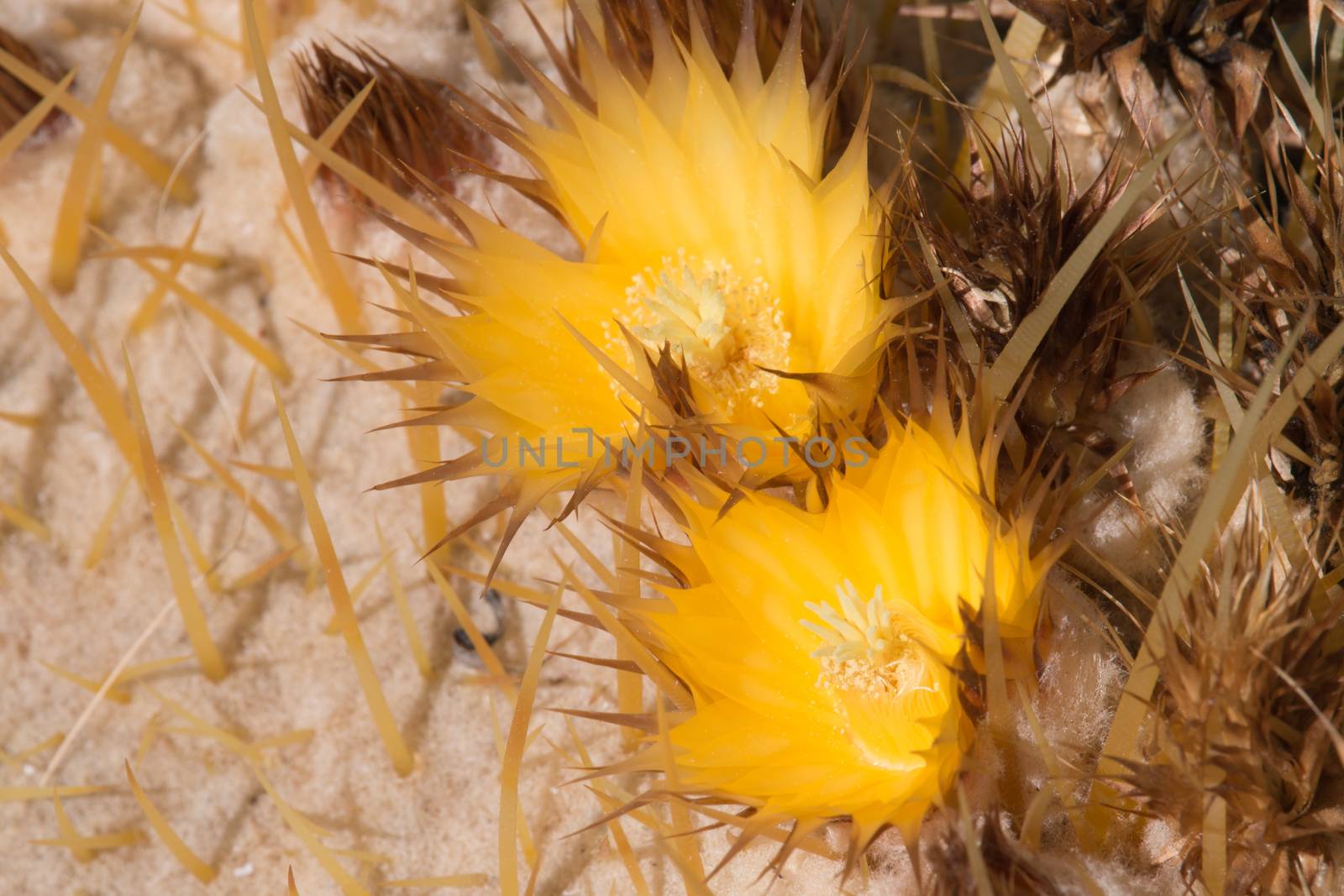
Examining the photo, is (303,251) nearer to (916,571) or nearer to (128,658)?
(128,658)

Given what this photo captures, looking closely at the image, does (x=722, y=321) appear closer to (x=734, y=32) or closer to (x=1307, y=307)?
(x=734, y=32)

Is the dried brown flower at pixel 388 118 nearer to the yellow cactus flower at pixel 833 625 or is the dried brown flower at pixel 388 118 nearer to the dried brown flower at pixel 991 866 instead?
the yellow cactus flower at pixel 833 625

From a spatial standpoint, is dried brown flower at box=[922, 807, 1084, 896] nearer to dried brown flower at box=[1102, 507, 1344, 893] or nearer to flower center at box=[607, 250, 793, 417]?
dried brown flower at box=[1102, 507, 1344, 893]

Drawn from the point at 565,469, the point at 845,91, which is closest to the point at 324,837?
the point at 565,469

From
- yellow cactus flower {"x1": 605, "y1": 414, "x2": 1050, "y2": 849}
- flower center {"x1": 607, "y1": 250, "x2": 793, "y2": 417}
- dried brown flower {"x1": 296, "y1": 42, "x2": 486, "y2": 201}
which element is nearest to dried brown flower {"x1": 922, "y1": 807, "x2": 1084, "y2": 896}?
yellow cactus flower {"x1": 605, "y1": 414, "x2": 1050, "y2": 849}

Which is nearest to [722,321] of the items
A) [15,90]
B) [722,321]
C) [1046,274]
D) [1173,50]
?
[722,321]

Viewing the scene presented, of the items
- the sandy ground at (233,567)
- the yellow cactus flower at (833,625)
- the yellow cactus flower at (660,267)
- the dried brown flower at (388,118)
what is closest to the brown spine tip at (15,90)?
Answer: the sandy ground at (233,567)
